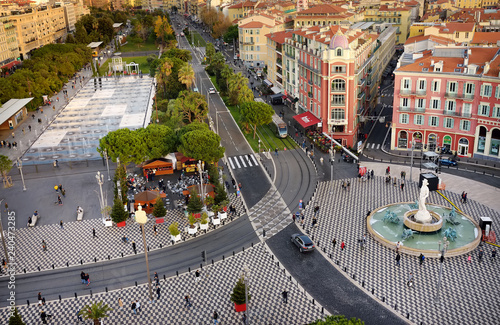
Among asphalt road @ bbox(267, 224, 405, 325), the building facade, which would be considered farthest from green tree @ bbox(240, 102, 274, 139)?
asphalt road @ bbox(267, 224, 405, 325)

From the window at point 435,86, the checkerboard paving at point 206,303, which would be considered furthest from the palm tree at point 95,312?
the window at point 435,86

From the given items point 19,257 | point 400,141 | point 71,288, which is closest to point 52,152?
point 19,257

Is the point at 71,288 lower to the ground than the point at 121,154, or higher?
lower

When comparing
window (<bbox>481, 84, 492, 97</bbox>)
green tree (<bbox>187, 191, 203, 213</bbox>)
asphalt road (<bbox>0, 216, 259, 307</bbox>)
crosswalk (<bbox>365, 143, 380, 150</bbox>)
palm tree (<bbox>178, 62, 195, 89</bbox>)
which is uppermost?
window (<bbox>481, 84, 492, 97</bbox>)

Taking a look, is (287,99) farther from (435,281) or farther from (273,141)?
(435,281)

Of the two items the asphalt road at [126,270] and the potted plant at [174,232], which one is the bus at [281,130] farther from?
the potted plant at [174,232]

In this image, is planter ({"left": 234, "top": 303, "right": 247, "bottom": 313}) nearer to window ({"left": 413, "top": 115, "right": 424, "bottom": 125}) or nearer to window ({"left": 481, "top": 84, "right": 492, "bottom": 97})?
window ({"left": 413, "top": 115, "right": 424, "bottom": 125})

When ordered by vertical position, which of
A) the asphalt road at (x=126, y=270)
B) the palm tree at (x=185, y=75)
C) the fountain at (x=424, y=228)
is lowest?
the asphalt road at (x=126, y=270)
